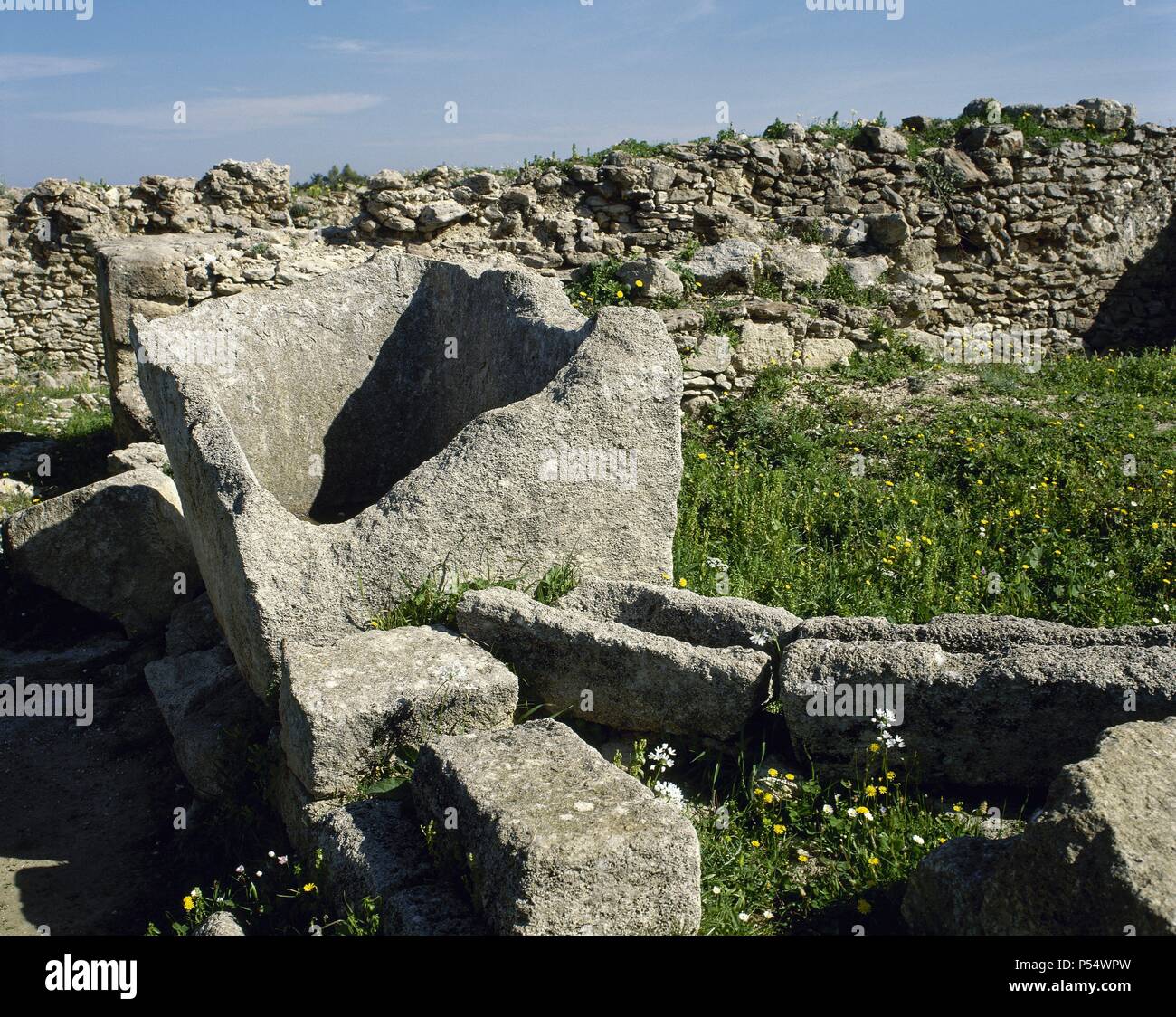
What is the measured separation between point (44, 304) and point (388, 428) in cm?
674

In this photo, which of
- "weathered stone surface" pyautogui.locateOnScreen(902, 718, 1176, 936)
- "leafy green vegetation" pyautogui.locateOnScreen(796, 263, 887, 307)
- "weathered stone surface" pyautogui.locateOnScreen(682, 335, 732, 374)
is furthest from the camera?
"leafy green vegetation" pyautogui.locateOnScreen(796, 263, 887, 307)

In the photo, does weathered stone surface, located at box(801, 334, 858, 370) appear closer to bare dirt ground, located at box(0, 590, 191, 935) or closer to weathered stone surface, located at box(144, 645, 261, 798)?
weathered stone surface, located at box(144, 645, 261, 798)

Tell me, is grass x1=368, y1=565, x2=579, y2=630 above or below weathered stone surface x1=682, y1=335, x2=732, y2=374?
below

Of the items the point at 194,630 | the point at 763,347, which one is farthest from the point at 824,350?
the point at 194,630

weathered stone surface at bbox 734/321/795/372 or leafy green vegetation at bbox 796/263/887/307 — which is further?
leafy green vegetation at bbox 796/263/887/307

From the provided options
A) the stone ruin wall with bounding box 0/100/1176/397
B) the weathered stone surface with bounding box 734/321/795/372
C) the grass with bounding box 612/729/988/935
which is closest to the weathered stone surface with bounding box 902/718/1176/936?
the grass with bounding box 612/729/988/935

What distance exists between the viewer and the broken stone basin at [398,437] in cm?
375

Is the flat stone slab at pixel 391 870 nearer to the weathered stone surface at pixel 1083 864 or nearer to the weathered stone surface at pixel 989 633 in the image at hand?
the weathered stone surface at pixel 1083 864

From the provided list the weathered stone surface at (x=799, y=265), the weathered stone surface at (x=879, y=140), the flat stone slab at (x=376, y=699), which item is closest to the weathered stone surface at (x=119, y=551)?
the flat stone slab at (x=376, y=699)

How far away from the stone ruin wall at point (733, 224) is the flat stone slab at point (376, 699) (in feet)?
15.8

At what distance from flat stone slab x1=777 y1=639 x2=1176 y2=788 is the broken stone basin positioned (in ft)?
3.86

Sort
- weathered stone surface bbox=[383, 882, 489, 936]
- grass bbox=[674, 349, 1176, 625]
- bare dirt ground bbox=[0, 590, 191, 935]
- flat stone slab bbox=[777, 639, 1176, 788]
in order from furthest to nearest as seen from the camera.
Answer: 1. grass bbox=[674, 349, 1176, 625]
2. bare dirt ground bbox=[0, 590, 191, 935]
3. flat stone slab bbox=[777, 639, 1176, 788]
4. weathered stone surface bbox=[383, 882, 489, 936]

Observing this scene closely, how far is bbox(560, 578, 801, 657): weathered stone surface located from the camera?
3.81 metres

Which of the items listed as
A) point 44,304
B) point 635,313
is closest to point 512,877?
point 635,313
